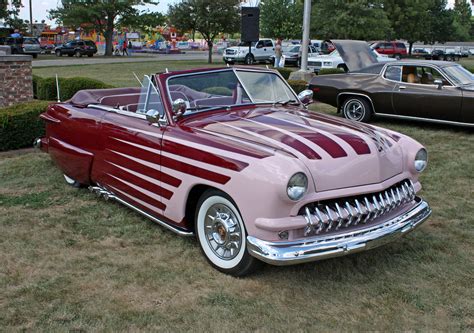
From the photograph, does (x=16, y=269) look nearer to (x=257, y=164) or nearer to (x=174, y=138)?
(x=174, y=138)

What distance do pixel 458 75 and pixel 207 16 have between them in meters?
26.5

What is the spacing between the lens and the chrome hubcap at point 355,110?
33.1 ft

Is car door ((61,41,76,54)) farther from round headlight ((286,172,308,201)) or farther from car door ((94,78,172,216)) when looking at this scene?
round headlight ((286,172,308,201))

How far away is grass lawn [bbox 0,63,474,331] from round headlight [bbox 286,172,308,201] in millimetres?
735

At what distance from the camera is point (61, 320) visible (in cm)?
306

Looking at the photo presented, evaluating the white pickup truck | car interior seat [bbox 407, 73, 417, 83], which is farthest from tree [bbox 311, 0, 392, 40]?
car interior seat [bbox 407, 73, 417, 83]

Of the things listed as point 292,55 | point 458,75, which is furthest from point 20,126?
point 292,55

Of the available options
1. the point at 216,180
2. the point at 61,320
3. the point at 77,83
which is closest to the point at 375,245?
the point at 216,180

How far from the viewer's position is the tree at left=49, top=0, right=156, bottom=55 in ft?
133

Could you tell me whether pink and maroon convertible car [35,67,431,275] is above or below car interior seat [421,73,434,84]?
below

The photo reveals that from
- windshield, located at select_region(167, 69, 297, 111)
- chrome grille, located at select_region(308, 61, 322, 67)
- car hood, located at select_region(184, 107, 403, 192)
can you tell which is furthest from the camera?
chrome grille, located at select_region(308, 61, 322, 67)

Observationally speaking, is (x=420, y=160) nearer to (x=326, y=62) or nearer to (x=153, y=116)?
(x=153, y=116)

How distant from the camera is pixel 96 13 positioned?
133 ft

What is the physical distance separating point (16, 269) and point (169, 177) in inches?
51.9
